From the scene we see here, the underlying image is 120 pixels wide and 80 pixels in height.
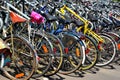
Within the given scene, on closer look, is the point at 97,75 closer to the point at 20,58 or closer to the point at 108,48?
the point at 108,48

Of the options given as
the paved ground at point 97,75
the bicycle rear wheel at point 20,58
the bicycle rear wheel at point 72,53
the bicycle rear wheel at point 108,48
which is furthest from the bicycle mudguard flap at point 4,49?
the bicycle rear wheel at point 108,48

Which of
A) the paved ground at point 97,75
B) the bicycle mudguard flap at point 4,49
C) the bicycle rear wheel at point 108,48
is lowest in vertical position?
the paved ground at point 97,75

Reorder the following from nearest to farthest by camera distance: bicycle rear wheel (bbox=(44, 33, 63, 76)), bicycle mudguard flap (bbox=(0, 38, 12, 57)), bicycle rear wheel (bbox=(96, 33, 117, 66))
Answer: bicycle mudguard flap (bbox=(0, 38, 12, 57))
bicycle rear wheel (bbox=(44, 33, 63, 76))
bicycle rear wheel (bbox=(96, 33, 117, 66))

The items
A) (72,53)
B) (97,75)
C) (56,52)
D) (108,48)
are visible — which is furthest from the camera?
(108,48)

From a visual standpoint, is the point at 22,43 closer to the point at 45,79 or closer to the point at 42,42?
the point at 42,42

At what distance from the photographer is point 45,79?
5.34 meters

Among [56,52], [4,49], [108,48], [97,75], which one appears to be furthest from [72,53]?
[4,49]

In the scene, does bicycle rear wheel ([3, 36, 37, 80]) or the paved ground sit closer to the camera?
bicycle rear wheel ([3, 36, 37, 80])

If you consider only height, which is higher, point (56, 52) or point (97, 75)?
point (56, 52)

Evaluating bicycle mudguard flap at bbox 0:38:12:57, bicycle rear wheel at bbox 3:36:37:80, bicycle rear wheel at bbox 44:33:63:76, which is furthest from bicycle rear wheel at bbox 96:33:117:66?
bicycle mudguard flap at bbox 0:38:12:57

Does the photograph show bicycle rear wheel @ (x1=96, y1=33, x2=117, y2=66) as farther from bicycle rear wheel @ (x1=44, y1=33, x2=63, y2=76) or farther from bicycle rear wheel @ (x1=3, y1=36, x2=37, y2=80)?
bicycle rear wheel @ (x1=3, y1=36, x2=37, y2=80)

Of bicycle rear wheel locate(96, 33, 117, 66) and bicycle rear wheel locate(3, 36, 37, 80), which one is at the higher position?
bicycle rear wheel locate(96, 33, 117, 66)

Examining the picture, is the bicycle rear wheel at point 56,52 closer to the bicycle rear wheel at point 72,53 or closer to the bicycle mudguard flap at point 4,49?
the bicycle rear wheel at point 72,53

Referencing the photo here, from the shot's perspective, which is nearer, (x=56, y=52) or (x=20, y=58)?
(x=20, y=58)
